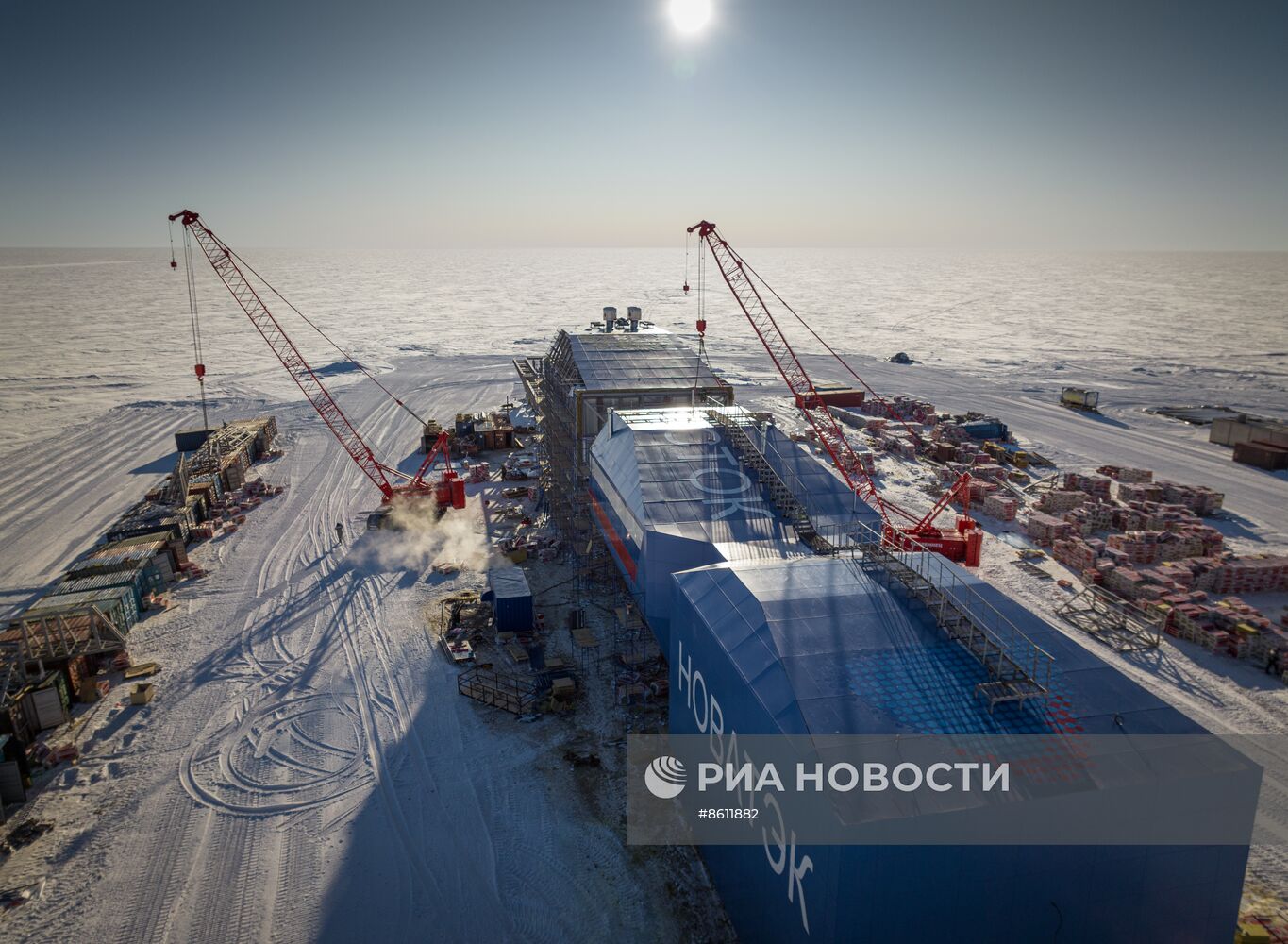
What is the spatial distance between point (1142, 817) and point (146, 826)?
92.1 feet

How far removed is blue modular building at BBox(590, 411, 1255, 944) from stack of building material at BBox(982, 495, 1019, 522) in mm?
30360

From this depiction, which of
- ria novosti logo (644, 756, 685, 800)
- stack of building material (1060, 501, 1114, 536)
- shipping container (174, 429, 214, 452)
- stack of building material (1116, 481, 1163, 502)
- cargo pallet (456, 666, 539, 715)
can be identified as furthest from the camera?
shipping container (174, 429, 214, 452)

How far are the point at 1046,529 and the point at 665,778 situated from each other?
3205 cm

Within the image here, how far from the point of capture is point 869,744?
16.1 m

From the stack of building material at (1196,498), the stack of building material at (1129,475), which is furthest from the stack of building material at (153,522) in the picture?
the stack of building material at (1129,475)

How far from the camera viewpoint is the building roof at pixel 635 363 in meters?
45.8

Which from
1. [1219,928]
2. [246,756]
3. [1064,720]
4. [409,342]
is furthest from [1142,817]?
[409,342]

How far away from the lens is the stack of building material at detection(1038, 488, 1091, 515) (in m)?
50.7

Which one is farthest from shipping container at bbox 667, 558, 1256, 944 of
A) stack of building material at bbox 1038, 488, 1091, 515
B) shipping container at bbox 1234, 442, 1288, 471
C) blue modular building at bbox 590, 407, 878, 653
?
shipping container at bbox 1234, 442, 1288, 471

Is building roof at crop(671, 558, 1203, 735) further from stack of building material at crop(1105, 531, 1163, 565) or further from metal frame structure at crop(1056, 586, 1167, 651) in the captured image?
stack of building material at crop(1105, 531, 1163, 565)

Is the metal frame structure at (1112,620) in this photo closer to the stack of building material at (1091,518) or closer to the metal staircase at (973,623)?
the stack of building material at (1091,518)

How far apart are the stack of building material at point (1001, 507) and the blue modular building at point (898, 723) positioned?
3036 centimetres

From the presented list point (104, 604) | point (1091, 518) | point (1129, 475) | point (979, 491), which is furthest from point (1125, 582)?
point (104, 604)

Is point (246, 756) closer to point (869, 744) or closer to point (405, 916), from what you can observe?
point (405, 916)
